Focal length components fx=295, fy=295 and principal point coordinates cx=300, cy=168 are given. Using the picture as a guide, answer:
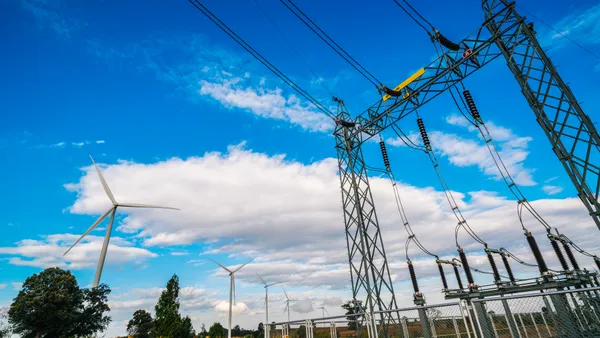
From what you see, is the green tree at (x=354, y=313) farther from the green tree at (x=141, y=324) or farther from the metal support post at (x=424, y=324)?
the green tree at (x=141, y=324)

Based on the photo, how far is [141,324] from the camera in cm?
6756

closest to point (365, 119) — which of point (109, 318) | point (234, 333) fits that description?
point (109, 318)

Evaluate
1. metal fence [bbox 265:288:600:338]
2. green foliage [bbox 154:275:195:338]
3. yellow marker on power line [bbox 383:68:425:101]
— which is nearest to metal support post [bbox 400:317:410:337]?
metal fence [bbox 265:288:600:338]

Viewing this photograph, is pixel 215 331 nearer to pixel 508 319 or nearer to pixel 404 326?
pixel 404 326

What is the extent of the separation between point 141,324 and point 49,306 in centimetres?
3184

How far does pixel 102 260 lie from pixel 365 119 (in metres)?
15.4

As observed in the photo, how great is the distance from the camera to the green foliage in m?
45.2

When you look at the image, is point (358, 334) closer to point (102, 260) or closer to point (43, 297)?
point (102, 260)

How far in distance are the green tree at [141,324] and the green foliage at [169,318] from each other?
23.2 metres

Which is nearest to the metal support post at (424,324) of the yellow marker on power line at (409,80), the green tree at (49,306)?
the yellow marker on power line at (409,80)

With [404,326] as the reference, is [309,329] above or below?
above

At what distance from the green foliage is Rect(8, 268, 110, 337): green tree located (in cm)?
1193

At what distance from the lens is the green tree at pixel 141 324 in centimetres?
6589

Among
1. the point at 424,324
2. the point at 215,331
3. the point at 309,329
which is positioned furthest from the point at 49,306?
the point at 424,324
